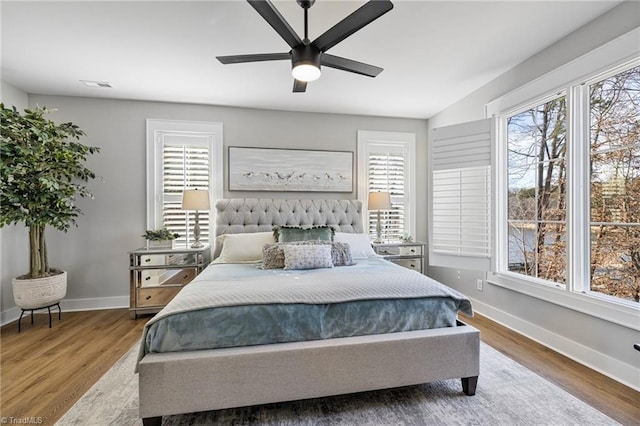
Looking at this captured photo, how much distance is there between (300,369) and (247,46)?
250cm

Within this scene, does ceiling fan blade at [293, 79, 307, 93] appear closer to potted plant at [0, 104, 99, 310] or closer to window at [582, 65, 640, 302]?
window at [582, 65, 640, 302]

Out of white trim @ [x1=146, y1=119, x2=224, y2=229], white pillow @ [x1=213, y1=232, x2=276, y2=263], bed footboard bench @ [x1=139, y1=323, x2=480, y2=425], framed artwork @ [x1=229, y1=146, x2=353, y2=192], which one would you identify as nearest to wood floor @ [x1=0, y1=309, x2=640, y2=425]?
bed footboard bench @ [x1=139, y1=323, x2=480, y2=425]

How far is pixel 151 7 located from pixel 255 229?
2.36m

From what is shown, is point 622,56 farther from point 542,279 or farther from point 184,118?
point 184,118

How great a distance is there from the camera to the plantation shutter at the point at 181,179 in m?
3.78

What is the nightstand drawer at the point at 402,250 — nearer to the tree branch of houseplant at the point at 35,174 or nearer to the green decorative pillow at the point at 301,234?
the green decorative pillow at the point at 301,234

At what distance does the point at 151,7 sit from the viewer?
203cm

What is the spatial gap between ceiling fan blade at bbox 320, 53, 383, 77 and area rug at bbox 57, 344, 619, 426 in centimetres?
221

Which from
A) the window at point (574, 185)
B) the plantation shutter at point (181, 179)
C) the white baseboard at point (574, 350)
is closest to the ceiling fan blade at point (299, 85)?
the plantation shutter at point (181, 179)

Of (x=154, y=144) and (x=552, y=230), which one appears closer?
(x=552, y=230)

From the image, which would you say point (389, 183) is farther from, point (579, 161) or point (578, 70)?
point (578, 70)

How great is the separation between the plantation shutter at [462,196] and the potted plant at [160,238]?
10.7 ft

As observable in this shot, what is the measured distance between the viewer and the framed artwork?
12.7 feet

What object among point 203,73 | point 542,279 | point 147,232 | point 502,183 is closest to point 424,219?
point 502,183
